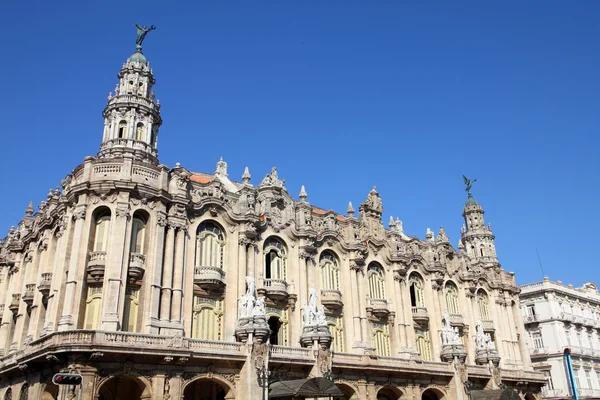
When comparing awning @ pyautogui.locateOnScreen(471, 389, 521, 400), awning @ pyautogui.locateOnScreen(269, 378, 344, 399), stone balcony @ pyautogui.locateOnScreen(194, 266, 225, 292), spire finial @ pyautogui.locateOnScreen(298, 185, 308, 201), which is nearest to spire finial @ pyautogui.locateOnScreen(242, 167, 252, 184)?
spire finial @ pyautogui.locateOnScreen(298, 185, 308, 201)

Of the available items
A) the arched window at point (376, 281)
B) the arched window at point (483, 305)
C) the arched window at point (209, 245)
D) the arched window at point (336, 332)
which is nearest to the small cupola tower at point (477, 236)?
the arched window at point (483, 305)

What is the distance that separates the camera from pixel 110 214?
3188 cm

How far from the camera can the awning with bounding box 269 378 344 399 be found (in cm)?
2892

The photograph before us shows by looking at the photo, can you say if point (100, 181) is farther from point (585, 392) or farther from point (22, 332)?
point (585, 392)

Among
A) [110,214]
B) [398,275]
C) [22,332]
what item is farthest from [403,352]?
[22,332]

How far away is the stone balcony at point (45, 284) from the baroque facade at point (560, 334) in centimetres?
4585

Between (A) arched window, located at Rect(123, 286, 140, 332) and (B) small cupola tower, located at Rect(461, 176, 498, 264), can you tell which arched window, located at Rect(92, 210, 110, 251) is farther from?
(B) small cupola tower, located at Rect(461, 176, 498, 264)

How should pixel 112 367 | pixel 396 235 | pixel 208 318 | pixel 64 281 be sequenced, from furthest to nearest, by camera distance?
pixel 396 235 → pixel 208 318 → pixel 64 281 → pixel 112 367

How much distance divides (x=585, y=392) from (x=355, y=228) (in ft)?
102

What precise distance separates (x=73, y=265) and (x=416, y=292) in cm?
2609

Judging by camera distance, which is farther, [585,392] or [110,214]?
[585,392]

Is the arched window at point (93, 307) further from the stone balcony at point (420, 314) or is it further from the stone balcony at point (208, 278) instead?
the stone balcony at point (420, 314)

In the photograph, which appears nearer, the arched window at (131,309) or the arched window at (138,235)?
the arched window at (131,309)

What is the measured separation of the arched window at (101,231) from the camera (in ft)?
103
